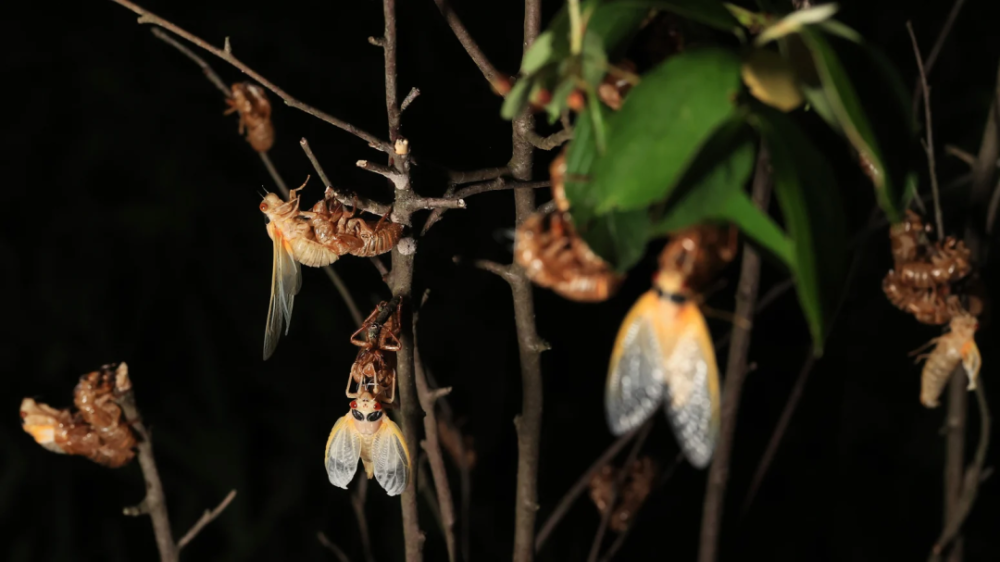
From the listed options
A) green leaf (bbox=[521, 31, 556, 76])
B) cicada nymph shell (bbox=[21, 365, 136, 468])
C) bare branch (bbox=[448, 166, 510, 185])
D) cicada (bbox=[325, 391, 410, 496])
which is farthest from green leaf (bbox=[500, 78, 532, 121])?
cicada nymph shell (bbox=[21, 365, 136, 468])

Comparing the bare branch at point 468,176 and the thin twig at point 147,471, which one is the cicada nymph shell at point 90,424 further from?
the bare branch at point 468,176

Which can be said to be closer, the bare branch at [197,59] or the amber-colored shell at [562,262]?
the amber-colored shell at [562,262]

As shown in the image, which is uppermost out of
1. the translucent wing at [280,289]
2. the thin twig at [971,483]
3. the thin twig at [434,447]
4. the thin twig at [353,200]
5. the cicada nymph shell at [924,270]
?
the thin twig at [353,200]

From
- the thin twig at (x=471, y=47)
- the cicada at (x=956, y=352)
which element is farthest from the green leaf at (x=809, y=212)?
the cicada at (x=956, y=352)

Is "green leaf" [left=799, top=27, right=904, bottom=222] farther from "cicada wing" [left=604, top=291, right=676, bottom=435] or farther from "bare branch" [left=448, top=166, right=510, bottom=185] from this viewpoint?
"bare branch" [left=448, top=166, right=510, bottom=185]

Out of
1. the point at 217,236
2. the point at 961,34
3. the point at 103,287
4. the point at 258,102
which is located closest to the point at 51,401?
the point at 103,287
